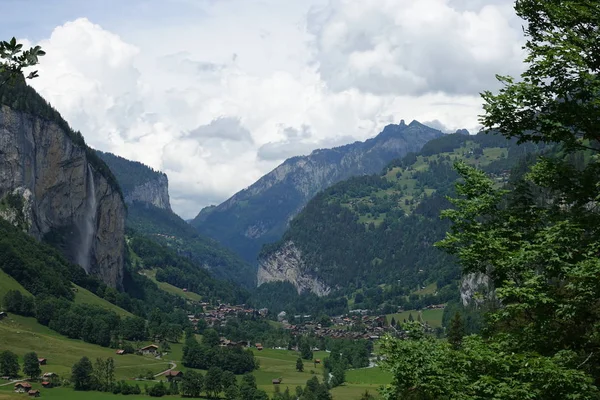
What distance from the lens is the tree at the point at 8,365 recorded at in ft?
486

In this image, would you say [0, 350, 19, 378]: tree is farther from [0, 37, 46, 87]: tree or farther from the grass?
[0, 37, 46, 87]: tree

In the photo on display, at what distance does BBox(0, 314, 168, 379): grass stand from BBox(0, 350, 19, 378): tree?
7.52m

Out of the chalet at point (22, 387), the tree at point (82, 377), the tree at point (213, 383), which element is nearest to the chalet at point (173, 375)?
the tree at point (213, 383)

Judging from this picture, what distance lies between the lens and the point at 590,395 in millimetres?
18547

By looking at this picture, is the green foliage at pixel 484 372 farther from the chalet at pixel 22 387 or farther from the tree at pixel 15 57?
the chalet at pixel 22 387

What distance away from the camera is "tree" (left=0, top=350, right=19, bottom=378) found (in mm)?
148250

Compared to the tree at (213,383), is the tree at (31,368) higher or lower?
higher

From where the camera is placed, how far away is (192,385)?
510 ft

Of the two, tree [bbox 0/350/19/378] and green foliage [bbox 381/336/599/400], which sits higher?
green foliage [bbox 381/336/599/400]

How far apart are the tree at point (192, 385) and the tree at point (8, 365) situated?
3895 cm

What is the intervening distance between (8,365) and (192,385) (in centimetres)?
4275


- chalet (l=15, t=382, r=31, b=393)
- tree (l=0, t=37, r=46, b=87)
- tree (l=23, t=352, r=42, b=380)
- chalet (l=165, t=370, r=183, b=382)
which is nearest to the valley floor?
chalet (l=15, t=382, r=31, b=393)

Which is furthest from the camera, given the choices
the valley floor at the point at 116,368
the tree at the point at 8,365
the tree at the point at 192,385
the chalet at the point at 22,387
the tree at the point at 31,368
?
the tree at the point at 192,385

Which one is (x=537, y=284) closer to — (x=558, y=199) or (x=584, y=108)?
(x=558, y=199)
